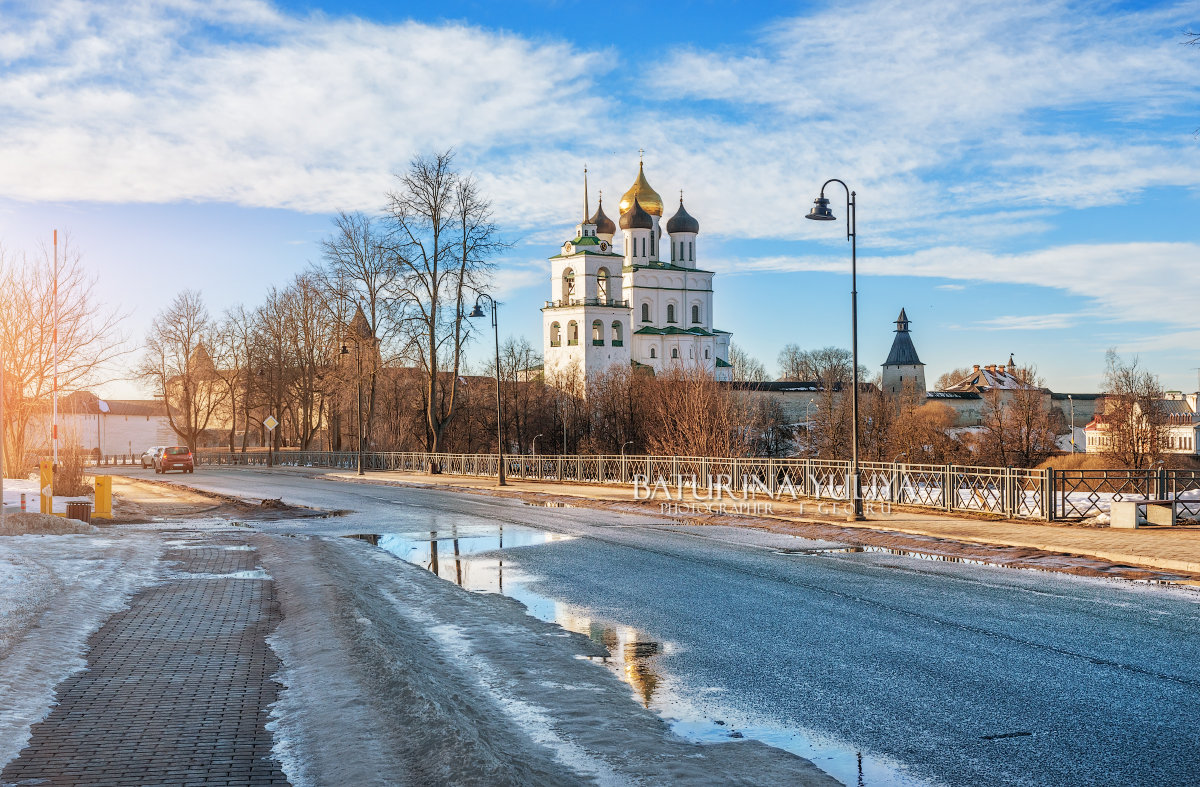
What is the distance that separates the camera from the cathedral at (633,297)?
10719 centimetres

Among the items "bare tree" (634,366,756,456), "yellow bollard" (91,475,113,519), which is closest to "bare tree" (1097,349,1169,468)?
"bare tree" (634,366,756,456)

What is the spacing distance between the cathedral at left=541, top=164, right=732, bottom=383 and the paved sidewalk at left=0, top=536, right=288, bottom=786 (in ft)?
299

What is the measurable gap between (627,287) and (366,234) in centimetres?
6259

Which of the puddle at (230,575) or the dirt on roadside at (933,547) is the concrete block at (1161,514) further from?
the puddle at (230,575)

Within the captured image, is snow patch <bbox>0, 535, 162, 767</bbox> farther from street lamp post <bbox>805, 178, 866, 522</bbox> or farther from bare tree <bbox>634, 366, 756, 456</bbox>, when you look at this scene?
bare tree <bbox>634, 366, 756, 456</bbox>

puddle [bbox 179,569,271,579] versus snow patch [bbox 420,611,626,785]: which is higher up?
puddle [bbox 179,569,271,579]

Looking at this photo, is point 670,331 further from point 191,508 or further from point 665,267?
point 191,508

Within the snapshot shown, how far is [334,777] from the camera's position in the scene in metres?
5.24

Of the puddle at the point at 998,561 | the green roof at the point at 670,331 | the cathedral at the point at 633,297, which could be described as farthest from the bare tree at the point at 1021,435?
the puddle at the point at 998,561

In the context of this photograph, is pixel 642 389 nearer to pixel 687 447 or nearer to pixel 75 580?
pixel 687 447

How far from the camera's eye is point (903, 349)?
495 ft

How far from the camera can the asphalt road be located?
228 inches

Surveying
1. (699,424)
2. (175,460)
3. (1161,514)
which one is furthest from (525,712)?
(175,460)

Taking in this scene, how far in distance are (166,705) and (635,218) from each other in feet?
379
